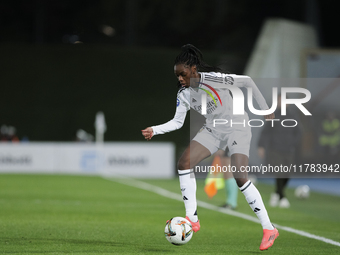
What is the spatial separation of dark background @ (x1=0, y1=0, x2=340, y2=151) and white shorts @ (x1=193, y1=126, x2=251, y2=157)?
23.7 m

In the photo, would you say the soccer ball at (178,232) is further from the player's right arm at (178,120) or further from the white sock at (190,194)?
the player's right arm at (178,120)

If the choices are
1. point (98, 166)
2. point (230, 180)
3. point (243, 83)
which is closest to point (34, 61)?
point (98, 166)

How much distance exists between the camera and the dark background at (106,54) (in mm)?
30312

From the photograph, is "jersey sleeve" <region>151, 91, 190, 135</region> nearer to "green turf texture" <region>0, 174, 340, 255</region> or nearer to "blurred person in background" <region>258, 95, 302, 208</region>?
"green turf texture" <region>0, 174, 340, 255</region>

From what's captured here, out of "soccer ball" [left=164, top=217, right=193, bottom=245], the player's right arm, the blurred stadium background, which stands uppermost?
the blurred stadium background

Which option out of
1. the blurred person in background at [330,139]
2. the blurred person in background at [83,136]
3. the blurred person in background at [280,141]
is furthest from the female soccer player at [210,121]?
the blurred person in background at [83,136]

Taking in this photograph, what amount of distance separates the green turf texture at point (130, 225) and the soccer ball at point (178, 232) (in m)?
0.12

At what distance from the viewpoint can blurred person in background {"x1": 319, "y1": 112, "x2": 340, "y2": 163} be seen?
23.2 m

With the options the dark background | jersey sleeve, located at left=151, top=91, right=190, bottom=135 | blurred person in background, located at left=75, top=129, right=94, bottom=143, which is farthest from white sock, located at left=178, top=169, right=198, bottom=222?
the dark background

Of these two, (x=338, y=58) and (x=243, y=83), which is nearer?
(x=243, y=83)

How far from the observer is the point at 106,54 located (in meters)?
31.4

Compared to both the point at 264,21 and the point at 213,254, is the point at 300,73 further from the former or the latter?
the point at 213,254

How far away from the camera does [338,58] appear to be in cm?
2306

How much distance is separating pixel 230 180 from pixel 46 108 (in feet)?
70.2
